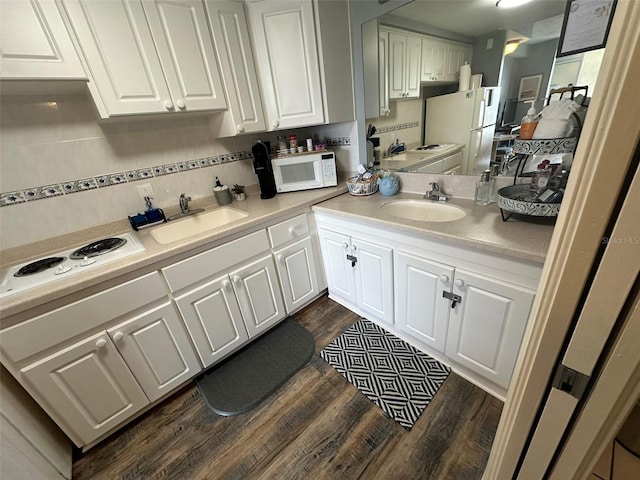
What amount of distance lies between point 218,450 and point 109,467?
507mm

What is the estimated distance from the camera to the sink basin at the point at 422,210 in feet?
4.91

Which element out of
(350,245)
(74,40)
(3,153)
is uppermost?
(74,40)

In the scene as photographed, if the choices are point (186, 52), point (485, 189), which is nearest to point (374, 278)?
point (485, 189)

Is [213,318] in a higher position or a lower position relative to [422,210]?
lower

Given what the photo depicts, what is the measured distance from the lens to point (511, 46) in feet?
3.82

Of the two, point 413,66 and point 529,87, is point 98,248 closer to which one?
point 413,66

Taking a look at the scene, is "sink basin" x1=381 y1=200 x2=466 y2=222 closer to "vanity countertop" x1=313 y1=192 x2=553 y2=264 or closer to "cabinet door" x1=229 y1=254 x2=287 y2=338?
"vanity countertop" x1=313 y1=192 x2=553 y2=264

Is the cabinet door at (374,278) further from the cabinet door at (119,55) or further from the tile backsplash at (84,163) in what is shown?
the cabinet door at (119,55)

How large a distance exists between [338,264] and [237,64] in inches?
55.6

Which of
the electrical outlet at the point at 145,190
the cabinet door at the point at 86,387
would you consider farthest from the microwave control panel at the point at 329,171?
the cabinet door at the point at 86,387

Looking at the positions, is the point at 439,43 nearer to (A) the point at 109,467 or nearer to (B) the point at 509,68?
(B) the point at 509,68

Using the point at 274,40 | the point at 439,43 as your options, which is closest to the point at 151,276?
the point at 274,40

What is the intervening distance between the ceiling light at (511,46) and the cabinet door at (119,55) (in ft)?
5.52

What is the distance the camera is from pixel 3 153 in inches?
47.6
